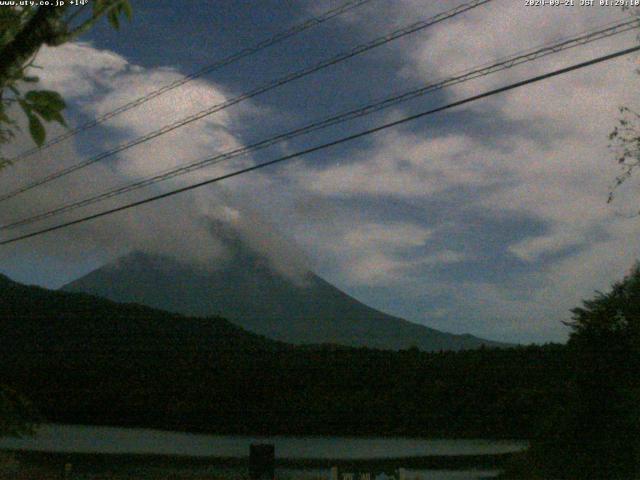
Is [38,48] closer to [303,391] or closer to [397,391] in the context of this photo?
[397,391]

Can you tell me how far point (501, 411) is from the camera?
112ft

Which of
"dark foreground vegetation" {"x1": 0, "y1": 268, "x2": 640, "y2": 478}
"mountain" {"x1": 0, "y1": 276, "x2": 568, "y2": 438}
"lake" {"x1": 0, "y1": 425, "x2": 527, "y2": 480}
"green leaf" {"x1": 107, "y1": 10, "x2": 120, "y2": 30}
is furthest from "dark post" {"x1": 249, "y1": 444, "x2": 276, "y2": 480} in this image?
"green leaf" {"x1": 107, "y1": 10, "x2": 120, "y2": 30}

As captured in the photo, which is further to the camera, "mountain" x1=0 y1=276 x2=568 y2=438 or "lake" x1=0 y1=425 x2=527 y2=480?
"mountain" x1=0 y1=276 x2=568 y2=438

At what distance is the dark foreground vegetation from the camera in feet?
58.6

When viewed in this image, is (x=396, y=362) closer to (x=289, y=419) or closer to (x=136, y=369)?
(x=289, y=419)

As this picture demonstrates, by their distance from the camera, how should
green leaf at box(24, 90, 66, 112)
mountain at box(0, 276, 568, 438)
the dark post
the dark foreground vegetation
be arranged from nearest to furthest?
green leaf at box(24, 90, 66, 112) → the dark post → the dark foreground vegetation → mountain at box(0, 276, 568, 438)

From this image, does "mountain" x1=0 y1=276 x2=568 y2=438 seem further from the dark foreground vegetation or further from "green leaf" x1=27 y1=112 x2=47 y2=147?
"green leaf" x1=27 y1=112 x2=47 y2=147

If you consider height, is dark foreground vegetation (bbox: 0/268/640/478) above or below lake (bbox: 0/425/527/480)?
above

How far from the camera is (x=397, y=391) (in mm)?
37906

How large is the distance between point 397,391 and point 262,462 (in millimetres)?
22657

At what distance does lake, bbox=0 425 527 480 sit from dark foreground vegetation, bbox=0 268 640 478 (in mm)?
1309

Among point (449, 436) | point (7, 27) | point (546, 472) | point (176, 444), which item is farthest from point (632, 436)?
point (176, 444)

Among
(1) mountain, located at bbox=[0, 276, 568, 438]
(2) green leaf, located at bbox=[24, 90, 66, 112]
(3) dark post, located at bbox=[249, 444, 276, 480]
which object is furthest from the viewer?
(1) mountain, located at bbox=[0, 276, 568, 438]

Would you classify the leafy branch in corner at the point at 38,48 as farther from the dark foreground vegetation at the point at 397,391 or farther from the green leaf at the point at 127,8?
the dark foreground vegetation at the point at 397,391
